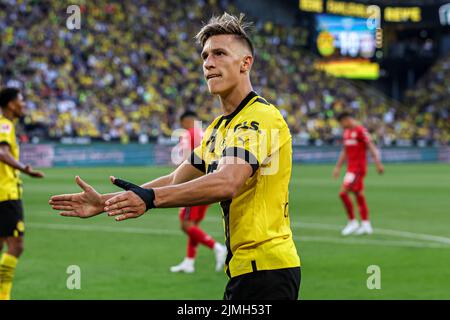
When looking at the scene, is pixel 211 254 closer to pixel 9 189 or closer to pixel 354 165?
pixel 354 165

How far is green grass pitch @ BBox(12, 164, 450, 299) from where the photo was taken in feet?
32.8

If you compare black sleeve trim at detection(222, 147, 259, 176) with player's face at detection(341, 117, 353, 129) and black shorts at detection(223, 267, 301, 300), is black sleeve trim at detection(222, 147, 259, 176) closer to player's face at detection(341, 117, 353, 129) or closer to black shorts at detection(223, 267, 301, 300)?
black shorts at detection(223, 267, 301, 300)

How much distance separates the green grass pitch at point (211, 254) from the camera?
32.8 ft

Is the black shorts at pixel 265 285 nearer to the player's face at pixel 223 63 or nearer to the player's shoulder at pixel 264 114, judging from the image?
the player's shoulder at pixel 264 114

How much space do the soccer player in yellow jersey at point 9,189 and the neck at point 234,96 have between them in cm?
477

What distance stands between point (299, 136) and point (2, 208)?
136 ft

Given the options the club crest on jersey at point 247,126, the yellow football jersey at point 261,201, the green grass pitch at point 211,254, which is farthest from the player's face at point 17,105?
the club crest on jersey at point 247,126

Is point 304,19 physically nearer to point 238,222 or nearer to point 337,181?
point 337,181

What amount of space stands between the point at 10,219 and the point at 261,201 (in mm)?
5233

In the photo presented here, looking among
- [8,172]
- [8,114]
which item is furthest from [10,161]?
[8,114]

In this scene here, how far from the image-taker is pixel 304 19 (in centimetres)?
6456

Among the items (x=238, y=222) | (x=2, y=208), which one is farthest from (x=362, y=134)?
(x=238, y=222)

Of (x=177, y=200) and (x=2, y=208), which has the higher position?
(x=177, y=200)

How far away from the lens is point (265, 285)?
4469mm
